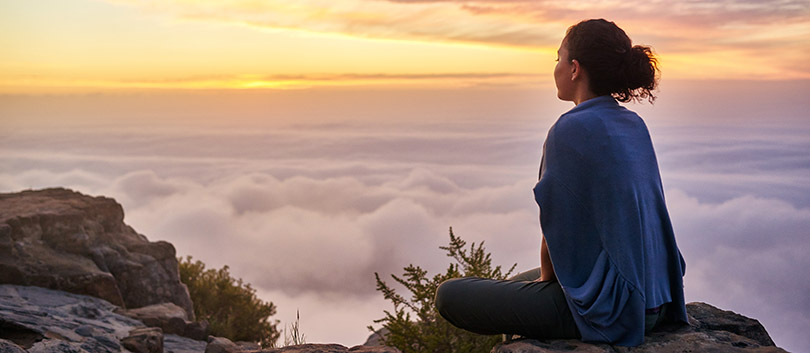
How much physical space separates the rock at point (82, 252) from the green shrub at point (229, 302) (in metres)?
3.45

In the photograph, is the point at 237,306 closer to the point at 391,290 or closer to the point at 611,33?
the point at 391,290

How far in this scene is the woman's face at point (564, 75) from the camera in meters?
4.16

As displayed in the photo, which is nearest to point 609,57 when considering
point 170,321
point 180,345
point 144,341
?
point 144,341

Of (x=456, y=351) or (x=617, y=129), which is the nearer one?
(x=617, y=129)

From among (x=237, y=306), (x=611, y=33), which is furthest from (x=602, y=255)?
(x=237, y=306)

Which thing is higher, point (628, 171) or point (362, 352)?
point (628, 171)

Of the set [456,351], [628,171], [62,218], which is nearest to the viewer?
[628,171]

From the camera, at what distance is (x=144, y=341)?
22.5 feet

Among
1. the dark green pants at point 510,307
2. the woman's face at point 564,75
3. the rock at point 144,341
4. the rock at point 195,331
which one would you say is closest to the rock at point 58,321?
the rock at point 144,341

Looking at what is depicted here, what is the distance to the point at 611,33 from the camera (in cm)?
404

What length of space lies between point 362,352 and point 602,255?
1772 millimetres

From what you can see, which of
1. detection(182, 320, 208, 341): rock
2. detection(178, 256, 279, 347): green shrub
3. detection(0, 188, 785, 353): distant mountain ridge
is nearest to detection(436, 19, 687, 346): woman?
detection(0, 188, 785, 353): distant mountain ridge

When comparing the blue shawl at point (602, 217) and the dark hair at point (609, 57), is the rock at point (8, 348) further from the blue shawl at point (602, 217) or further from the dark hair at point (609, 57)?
the dark hair at point (609, 57)

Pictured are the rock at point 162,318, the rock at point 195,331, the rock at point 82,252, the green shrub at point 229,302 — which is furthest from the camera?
the green shrub at point 229,302
